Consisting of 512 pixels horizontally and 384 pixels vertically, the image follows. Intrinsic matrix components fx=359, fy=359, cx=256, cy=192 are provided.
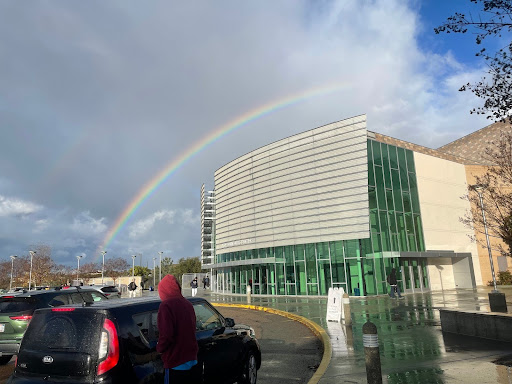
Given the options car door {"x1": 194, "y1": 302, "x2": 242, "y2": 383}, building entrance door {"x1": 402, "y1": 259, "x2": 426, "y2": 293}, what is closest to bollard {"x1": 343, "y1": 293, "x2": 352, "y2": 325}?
car door {"x1": 194, "y1": 302, "x2": 242, "y2": 383}

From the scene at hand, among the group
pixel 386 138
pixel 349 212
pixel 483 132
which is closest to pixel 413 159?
pixel 386 138

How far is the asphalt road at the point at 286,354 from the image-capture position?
21.3 feet

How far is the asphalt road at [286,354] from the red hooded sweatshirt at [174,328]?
3124 millimetres

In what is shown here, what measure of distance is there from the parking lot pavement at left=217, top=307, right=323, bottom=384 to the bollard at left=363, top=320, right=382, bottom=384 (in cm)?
190

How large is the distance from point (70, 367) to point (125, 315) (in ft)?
2.15

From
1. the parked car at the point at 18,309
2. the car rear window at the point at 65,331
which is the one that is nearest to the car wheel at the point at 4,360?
the parked car at the point at 18,309

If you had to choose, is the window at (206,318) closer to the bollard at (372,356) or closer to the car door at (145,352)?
the car door at (145,352)

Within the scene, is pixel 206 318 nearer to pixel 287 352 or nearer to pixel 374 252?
pixel 287 352

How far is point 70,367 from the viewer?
3.47 meters

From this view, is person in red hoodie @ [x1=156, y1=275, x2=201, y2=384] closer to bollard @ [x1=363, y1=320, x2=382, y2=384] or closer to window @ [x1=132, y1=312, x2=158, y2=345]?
window @ [x1=132, y1=312, x2=158, y2=345]

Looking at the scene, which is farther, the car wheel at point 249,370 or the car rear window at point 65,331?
the car wheel at point 249,370

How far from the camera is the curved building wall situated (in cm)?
2769

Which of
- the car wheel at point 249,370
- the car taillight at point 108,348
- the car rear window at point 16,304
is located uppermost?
the car rear window at point 16,304

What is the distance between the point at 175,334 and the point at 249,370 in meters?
2.52
